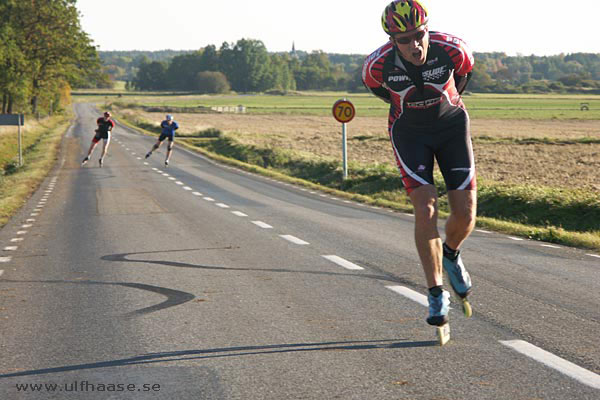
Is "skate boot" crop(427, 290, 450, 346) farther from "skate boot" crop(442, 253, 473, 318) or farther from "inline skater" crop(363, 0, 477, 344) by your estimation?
Answer: "skate boot" crop(442, 253, 473, 318)

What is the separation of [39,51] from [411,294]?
2845 inches

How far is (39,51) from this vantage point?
73.4 meters

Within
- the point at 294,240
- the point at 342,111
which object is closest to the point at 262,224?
the point at 294,240

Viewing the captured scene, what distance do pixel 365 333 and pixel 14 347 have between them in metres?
2.20

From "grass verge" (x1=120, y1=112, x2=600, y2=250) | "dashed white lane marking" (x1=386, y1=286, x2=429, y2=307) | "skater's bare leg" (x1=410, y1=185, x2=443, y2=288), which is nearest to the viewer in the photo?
"skater's bare leg" (x1=410, y1=185, x2=443, y2=288)

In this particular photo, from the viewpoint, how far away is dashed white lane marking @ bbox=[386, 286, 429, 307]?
6.31 m

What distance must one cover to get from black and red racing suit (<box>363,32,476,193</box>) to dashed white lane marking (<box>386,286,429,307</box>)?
1394 mm

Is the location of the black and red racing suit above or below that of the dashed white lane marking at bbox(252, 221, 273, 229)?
above

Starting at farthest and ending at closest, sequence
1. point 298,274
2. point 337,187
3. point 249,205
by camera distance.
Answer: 1. point 337,187
2. point 249,205
3. point 298,274

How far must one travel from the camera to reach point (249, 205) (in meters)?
16.8

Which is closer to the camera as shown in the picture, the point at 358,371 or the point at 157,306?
the point at 358,371

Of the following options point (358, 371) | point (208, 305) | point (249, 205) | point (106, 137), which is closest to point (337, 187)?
point (249, 205)

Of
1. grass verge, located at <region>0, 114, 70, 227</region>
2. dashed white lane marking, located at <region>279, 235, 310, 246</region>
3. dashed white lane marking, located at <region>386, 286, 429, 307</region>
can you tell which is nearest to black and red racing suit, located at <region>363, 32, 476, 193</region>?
dashed white lane marking, located at <region>386, 286, 429, 307</region>

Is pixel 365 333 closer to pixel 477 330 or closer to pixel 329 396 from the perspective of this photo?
pixel 477 330
